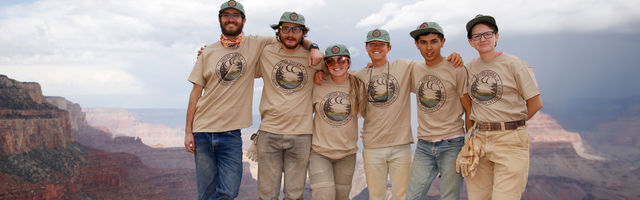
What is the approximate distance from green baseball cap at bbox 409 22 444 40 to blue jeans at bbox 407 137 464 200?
5.05 feet

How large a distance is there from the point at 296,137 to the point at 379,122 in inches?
47.6

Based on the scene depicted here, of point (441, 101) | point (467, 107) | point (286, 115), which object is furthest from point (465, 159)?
point (286, 115)

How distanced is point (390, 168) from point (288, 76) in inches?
78.1

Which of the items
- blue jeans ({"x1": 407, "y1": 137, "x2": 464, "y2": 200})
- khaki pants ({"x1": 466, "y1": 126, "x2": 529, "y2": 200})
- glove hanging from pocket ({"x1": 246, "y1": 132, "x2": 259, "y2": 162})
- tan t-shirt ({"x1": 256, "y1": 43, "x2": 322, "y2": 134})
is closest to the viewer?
khaki pants ({"x1": 466, "y1": 126, "x2": 529, "y2": 200})

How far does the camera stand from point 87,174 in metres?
60.8

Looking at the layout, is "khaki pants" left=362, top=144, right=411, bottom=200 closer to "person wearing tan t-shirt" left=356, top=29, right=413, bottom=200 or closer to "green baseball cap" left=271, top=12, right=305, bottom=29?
"person wearing tan t-shirt" left=356, top=29, right=413, bottom=200

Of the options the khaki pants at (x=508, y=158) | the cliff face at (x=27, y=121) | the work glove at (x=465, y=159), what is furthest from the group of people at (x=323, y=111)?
the cliff face at (x=27, y=121)

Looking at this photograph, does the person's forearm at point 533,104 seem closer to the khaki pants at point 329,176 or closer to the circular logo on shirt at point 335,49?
the khaki pants at point 329,176

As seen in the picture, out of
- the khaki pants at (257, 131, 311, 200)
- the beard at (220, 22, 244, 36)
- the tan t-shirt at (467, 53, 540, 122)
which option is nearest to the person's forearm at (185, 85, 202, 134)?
the beard at (220, 22, 244, 36)

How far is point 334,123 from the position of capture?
595 cm

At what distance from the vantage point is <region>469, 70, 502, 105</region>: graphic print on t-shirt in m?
5.09

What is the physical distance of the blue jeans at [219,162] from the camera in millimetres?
6012

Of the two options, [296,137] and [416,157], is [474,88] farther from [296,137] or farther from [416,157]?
[296,137]

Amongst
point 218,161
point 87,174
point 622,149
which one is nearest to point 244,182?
point 87,174
